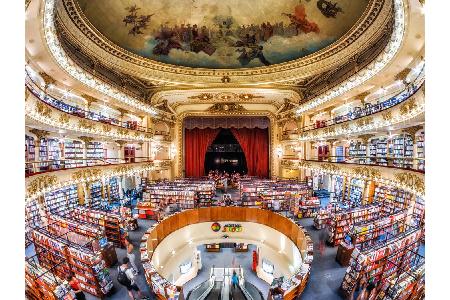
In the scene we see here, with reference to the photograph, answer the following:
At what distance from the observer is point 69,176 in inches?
316

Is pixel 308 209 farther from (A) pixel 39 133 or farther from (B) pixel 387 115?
(A) pixel 39 133

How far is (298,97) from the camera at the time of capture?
14.6 m

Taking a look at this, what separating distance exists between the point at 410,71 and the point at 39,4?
11754 millimetres

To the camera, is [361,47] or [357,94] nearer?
[361,47]

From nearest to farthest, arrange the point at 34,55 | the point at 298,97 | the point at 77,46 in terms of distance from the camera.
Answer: the point at 34,55 → the point at 77,46 → the point at 298,97

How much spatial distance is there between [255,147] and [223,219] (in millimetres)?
8992

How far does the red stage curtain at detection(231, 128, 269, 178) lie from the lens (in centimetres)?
1902

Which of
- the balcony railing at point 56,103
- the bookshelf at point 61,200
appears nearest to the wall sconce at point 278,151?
the balcony railing at point 56,103

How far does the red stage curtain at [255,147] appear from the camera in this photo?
1902 centimetres

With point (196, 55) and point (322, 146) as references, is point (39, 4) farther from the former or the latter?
point (322, 146)

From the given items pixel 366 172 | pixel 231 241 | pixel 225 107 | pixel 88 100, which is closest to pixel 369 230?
pixel 366 172

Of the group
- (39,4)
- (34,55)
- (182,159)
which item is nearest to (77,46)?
(34,55)

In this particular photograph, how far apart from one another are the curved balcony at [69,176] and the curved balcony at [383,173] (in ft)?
33.1

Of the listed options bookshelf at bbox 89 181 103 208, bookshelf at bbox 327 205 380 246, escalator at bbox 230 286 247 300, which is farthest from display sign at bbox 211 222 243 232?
bookshelf at bbox 89 181 103 208
